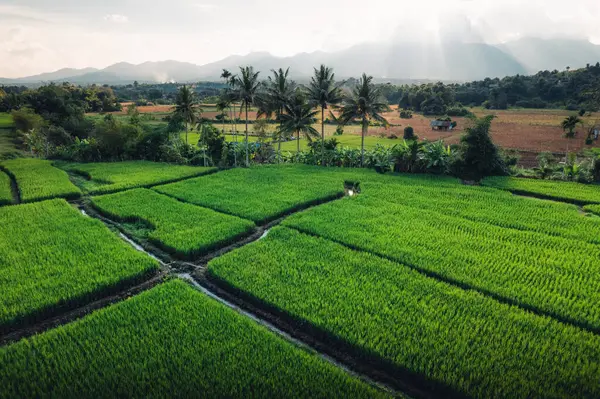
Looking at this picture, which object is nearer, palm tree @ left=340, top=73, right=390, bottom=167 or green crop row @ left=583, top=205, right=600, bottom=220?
green crop row @ left=583, top=205, right=600, bottom=220

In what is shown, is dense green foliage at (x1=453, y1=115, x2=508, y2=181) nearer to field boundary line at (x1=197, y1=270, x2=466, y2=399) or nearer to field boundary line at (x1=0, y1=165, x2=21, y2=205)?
field boundary line at (x1=197, y1=270, x2=466, y2=399)

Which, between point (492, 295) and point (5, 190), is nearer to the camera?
point (492, 295)

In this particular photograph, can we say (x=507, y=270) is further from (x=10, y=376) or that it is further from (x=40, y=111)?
(x=40, y=111)

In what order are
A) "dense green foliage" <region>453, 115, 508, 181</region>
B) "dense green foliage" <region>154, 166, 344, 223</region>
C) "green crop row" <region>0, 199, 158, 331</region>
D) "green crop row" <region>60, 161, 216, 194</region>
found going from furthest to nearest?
"dense green foliage" <region>453, 115, 508, 181</region>
"green crop row" <region>60, 161, 216, 194</region>
"dense green foliage" <region>154, 166, 344, 223</region>
"green crop row" <region>0, 199, 158, 331</region>

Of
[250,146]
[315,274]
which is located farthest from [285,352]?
[250,146]

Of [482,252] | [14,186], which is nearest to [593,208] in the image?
[482,252]

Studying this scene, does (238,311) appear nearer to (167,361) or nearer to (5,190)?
(167,361)

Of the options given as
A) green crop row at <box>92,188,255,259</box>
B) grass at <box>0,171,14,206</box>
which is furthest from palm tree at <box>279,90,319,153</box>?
grass at <box>0,171,14,206</box>
